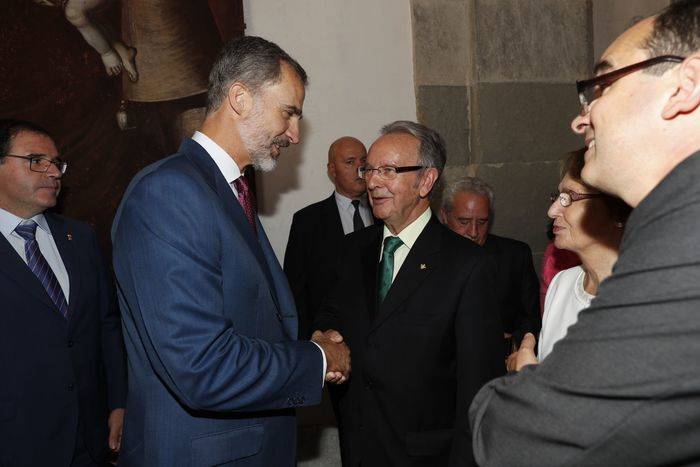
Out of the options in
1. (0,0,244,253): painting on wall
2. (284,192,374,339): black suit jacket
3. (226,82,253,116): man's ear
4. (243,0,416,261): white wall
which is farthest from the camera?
(243,0,416,261): white wall

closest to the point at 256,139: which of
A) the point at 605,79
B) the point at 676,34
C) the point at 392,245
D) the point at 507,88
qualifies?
the point at 392,245

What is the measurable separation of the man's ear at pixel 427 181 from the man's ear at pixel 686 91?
146cm

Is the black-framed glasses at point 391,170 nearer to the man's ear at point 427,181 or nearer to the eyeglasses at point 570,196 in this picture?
the man's ear at point 427,181

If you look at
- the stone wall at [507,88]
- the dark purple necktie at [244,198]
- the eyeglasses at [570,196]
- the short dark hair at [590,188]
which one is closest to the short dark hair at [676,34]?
the short dark hair at [590,188]

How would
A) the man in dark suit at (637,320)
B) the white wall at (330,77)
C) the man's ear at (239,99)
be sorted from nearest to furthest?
the man in dark suit at (637,320)
the man's ear at (239,99)
the white wall at (330,77)

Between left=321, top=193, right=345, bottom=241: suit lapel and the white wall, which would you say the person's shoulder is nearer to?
left=321, top=193, right=345, bottom=241: suit lapel

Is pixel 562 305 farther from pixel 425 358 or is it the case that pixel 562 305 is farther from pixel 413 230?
pixel 413 230

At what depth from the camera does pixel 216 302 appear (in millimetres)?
1642

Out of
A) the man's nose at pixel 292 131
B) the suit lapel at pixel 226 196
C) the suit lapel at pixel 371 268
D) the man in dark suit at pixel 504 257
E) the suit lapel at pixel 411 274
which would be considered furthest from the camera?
the man in dark suit at pixel 504 257

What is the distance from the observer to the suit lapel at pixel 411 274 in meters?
2.19

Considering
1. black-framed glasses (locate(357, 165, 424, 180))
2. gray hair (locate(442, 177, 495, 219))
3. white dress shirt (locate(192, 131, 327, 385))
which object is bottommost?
gray hair (locate(442, 177, 495, 219))

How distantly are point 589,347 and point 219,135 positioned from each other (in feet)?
4.76

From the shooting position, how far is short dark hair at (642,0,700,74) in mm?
1006

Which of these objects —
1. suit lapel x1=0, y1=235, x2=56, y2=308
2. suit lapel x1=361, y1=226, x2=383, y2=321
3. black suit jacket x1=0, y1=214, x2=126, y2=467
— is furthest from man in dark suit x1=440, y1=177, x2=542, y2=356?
suit lapel x1=0, y1=235, x2=56, y2=308
